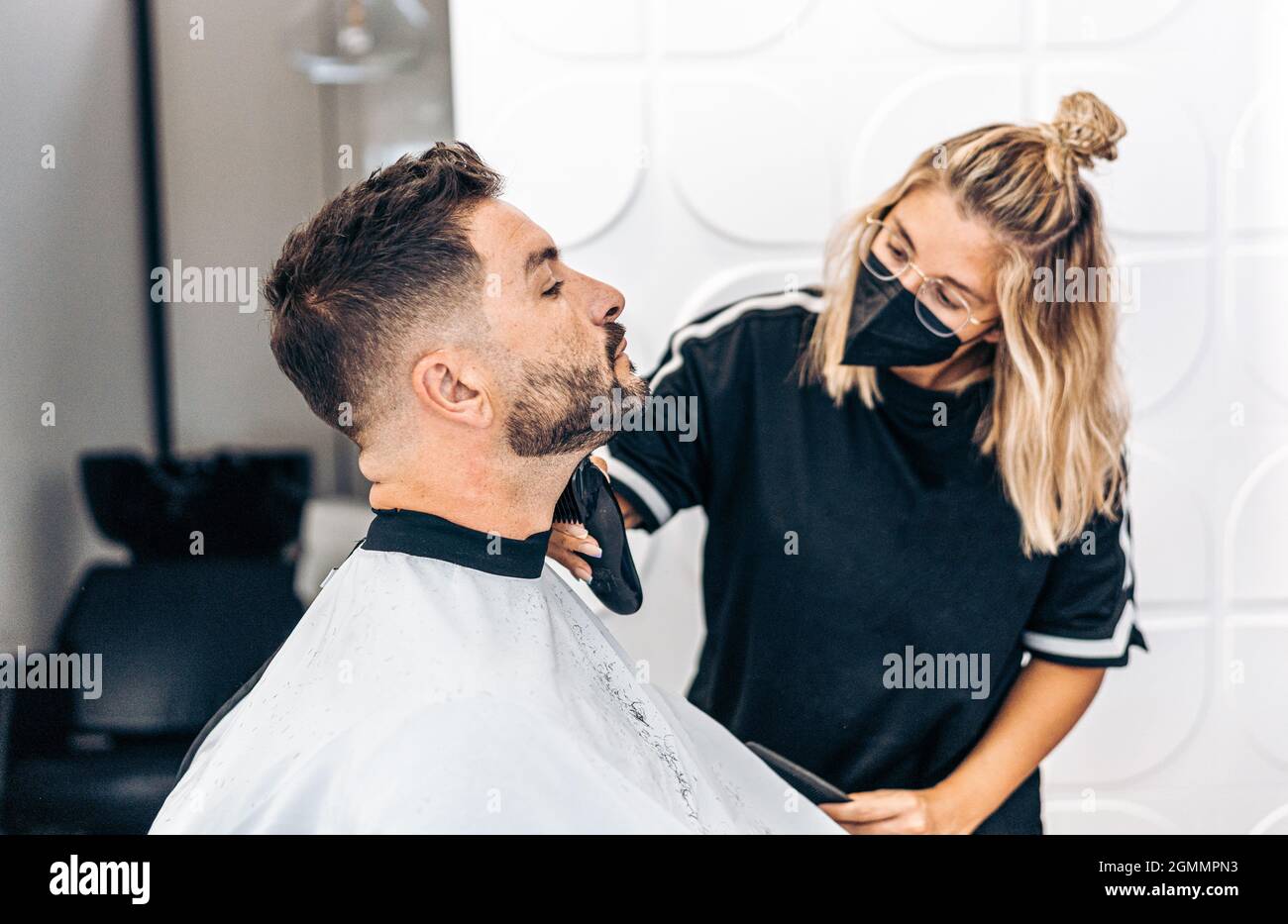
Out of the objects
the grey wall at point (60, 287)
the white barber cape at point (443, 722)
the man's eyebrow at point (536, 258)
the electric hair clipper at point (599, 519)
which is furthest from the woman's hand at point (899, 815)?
the grey wall at point (60, 287)

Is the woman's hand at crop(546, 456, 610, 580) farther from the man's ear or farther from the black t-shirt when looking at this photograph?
the man's ear

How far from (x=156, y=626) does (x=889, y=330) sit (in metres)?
1.28

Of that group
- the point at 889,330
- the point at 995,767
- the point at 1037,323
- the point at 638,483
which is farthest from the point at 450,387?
the point at 995,767

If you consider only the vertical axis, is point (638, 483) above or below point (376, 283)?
below

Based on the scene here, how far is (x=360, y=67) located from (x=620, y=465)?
2.51ft

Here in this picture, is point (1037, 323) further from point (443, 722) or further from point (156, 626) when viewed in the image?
point (156, 626)

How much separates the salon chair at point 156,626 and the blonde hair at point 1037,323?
0.95 meters

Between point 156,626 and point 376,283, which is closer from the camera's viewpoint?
point 376,283

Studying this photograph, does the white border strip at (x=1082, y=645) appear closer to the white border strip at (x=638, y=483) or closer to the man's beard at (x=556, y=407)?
the white border strip at (x=638, y=483)

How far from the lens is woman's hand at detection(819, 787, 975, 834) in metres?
1.51

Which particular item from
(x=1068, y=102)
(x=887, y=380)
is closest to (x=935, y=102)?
(x=1068, y=102)

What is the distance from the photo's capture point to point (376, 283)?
121 cm
